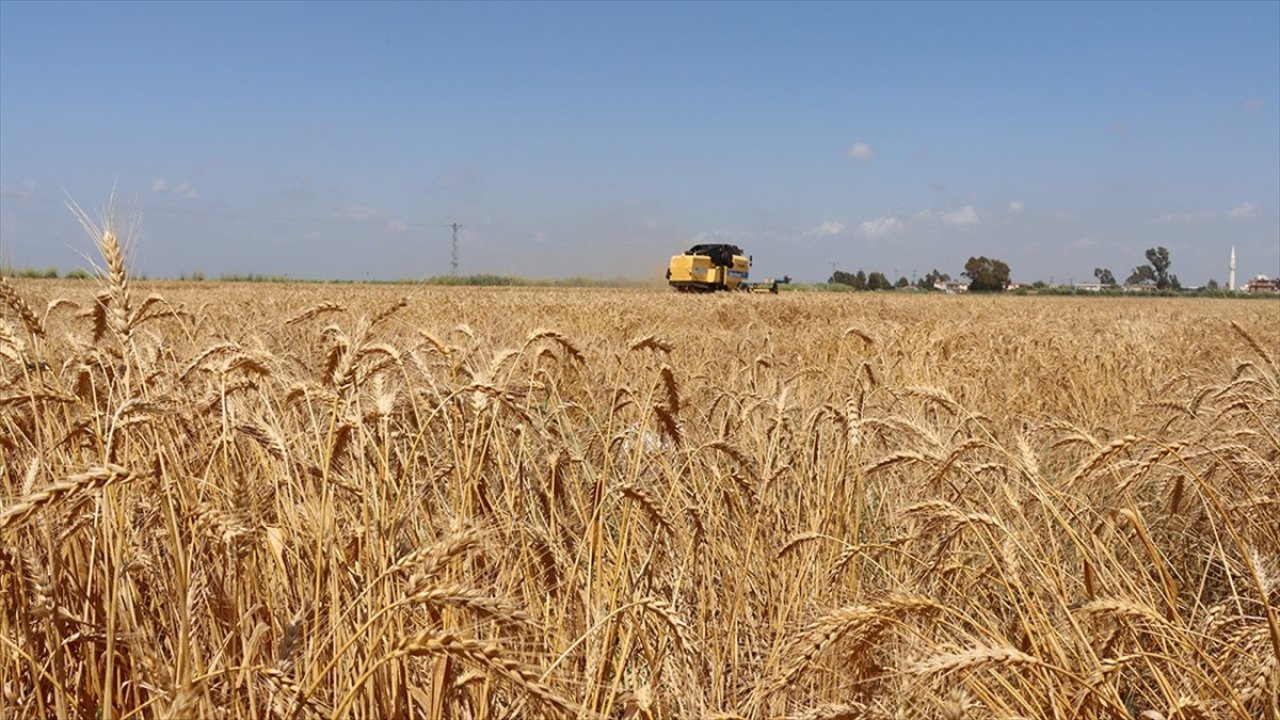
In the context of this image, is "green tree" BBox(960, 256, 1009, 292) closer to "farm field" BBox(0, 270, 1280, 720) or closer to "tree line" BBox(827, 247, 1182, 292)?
"tree line" BBox(827, 247, 1182, 292)

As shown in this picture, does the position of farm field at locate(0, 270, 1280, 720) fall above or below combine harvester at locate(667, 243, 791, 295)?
below

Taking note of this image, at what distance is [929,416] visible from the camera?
5023mm

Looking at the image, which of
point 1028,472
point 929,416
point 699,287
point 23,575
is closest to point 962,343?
point 929,416

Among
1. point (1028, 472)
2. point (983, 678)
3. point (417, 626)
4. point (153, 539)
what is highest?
point (1028, 472)

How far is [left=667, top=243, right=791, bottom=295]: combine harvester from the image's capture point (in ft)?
108

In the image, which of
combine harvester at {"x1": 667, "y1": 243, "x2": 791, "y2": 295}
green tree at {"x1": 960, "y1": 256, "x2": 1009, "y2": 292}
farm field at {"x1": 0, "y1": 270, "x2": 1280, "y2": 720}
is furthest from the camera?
green tree at {"x1": 960, "y1": 256, "x2": 1009, "y2": 292}

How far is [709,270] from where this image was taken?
107ft

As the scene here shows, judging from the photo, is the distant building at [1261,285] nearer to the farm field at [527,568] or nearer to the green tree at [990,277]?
the green tree at [990,277]

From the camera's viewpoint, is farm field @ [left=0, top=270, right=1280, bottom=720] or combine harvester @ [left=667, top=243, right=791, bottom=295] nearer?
A: farm field @ [left=0, top=270, right=1280, bottom=720]

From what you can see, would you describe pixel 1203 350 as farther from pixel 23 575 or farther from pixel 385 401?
pixel 23 575

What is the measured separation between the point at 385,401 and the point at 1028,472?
142 centimetres

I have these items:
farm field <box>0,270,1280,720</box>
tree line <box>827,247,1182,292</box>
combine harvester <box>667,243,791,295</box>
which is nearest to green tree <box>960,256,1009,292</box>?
tree line <box>827,247,1182,292</box>

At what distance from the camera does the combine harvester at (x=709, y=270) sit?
1291 inches

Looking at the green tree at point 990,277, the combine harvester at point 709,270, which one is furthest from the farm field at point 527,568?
the green tree at point 990,277
